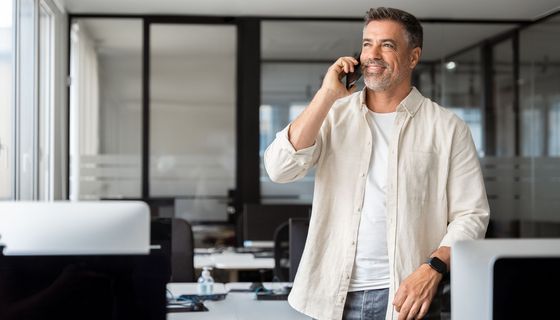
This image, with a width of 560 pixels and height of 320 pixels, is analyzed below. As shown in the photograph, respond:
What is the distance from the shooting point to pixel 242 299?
4078mm

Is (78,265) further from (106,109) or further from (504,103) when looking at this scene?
(504,103)

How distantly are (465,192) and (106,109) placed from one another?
6584mm

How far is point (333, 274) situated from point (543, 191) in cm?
681

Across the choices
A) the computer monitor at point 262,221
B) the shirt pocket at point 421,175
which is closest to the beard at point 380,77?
the shirt pocket at point 421,175

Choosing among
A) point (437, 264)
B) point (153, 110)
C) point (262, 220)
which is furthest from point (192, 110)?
point (437, 264)

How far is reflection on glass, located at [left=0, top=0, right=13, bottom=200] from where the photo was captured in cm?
578

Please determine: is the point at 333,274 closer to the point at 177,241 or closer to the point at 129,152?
the point at 177,241

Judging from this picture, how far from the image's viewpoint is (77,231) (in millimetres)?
1712

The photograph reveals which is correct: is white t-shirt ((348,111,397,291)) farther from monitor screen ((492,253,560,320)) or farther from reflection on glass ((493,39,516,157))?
reflection on glass ((493,39,516,157))

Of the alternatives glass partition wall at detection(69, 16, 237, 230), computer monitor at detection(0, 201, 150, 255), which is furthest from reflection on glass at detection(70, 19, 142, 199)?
computer monitor at detection(0, 201, 150, 255)

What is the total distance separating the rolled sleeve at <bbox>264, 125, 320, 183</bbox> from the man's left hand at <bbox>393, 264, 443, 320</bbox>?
1.60ft

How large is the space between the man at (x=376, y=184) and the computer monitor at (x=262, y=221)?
13.0ft

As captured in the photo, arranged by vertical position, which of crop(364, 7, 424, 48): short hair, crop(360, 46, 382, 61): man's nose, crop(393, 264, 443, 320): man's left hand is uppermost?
crop(364, 7, 424, 48): short hair

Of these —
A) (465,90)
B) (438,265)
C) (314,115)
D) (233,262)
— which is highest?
(465,90)
